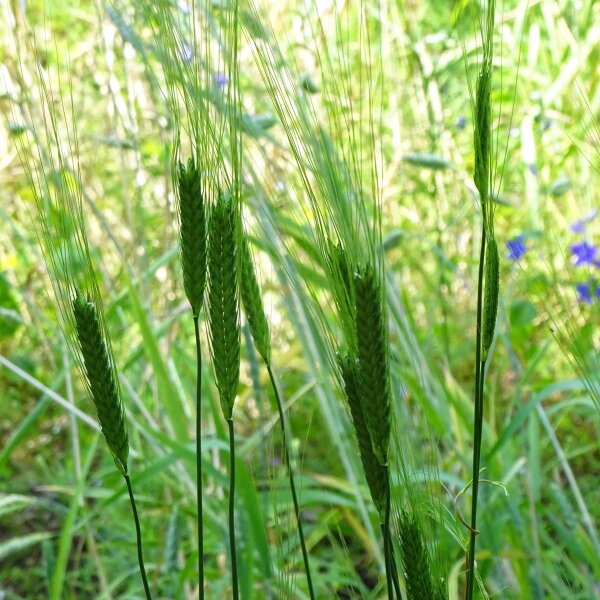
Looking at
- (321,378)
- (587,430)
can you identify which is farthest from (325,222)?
(587,430)

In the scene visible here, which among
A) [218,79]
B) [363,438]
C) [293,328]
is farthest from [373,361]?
[293,328]

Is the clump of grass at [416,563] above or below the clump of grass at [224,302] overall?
below

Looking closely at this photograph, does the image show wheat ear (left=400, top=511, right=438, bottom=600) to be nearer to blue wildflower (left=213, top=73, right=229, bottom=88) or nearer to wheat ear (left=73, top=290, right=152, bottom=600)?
wheat ear (left=73, top=290, right=152, bottom=600)

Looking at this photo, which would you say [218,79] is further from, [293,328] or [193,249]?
[293,328]

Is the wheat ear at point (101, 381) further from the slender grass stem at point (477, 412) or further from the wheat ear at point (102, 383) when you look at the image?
the slender grass stem at point (477, 412)

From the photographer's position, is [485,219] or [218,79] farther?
[218,79]

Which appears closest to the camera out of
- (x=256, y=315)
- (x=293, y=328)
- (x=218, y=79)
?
(x=256, y=315)

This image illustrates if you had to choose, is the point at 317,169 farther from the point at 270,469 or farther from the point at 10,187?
the point at 10,187

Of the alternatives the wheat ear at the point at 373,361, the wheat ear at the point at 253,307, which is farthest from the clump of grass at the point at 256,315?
the wheat ear at the point at 373,361
